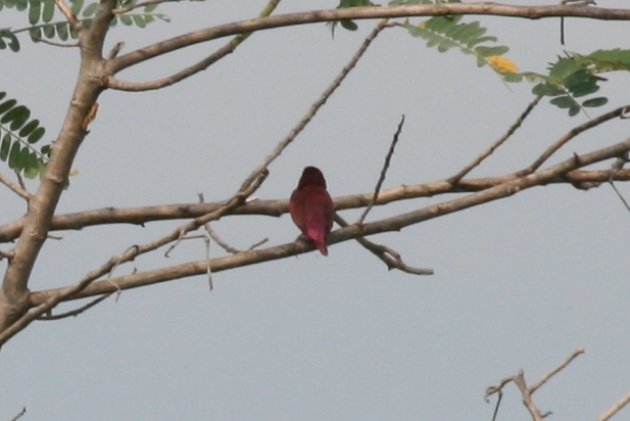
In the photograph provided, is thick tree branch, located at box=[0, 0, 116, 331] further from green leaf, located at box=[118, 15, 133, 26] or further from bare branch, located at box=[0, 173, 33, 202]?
green leaf, located at box=[118, 15, 133, 26]

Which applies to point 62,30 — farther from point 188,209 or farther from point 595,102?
point 595,102

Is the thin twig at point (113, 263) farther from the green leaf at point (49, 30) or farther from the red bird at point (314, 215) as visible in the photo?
the green leaf at point (49, 30)

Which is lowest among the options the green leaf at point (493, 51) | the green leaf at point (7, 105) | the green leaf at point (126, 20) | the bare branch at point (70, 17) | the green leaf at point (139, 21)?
the green leaf at point (493, 51)

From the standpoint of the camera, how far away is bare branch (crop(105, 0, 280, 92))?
4062 millimetres

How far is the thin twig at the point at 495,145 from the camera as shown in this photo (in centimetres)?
452

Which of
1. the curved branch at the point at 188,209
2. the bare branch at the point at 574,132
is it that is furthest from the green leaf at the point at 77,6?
the bare branch at the point at 574,132

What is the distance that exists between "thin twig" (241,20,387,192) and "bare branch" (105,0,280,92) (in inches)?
11.1

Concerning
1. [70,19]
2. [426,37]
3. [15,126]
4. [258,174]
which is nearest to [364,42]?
[426,37]

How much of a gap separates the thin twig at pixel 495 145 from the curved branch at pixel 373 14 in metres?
0.45

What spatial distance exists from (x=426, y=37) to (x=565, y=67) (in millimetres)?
409

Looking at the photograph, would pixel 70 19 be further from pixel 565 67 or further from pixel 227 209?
pixel 565 67

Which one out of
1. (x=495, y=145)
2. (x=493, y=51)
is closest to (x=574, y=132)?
(x=495, y=145)

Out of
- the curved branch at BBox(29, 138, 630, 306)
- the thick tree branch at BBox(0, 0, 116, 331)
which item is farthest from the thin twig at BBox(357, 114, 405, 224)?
the thick tree branch at BBox(0, 0, 116, 331)

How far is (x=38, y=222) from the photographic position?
419 centimetres
